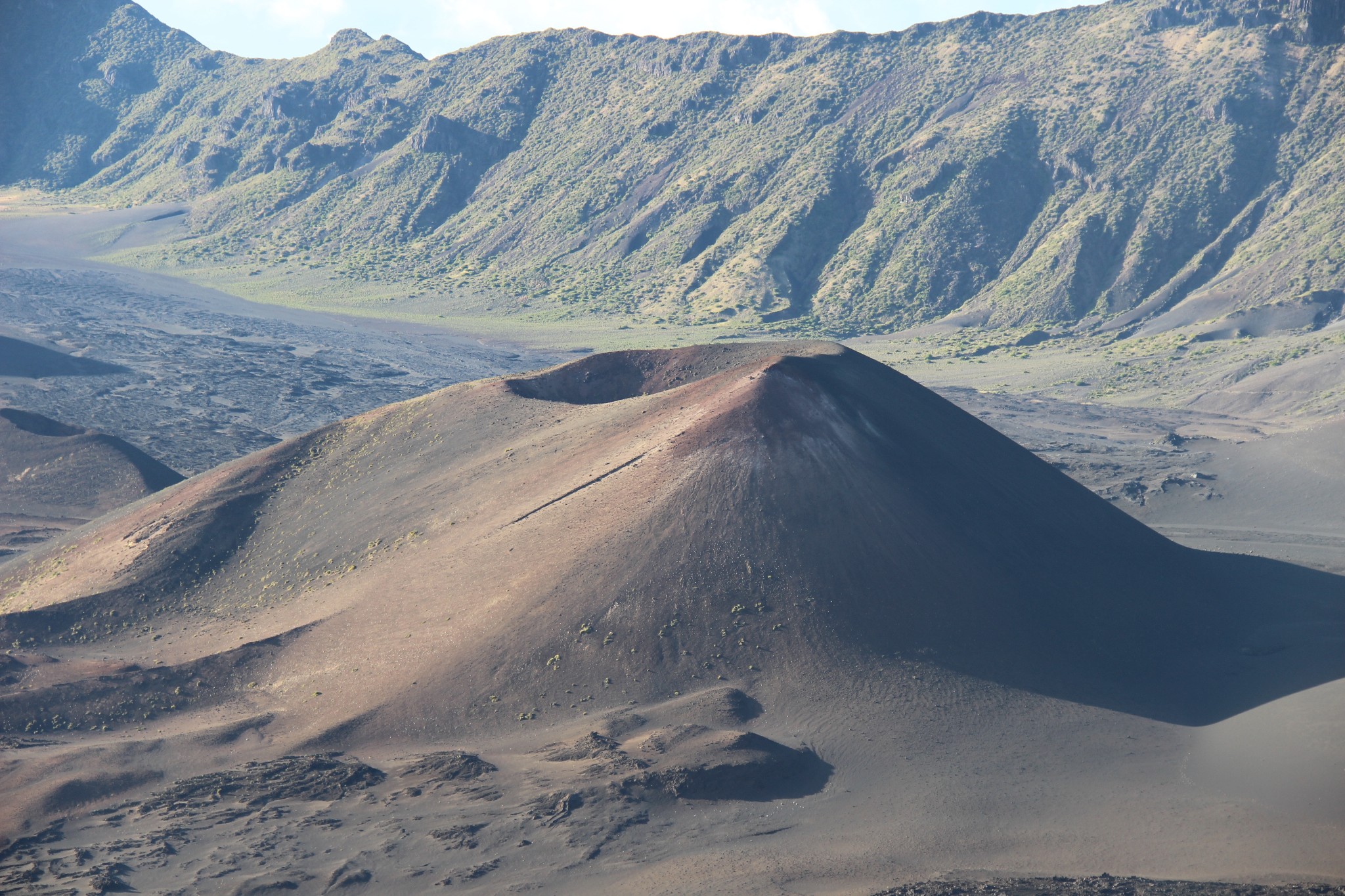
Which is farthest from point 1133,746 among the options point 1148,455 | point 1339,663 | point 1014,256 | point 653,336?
point 1014,256

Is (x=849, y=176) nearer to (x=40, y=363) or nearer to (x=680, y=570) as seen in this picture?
(x=40, y=363)

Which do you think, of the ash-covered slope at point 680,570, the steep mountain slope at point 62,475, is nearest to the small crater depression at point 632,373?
the ash-covered slope at point 680,570

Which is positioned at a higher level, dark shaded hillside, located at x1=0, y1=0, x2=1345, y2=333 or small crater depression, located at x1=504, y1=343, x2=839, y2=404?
dark shaded hillside, located at x1=0, y1=0, x2=1345, y2=333

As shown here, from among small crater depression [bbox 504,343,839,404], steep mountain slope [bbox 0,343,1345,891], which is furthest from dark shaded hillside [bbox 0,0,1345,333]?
steep mountain slope [bbox 0,343,1345,891]

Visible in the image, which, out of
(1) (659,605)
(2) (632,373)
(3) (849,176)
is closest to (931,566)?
(1) (659,605)

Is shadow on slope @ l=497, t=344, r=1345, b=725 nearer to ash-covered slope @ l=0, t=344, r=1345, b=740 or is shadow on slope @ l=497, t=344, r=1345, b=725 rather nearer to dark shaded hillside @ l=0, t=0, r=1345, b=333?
ash-covered slope @ l=0, t=344, r=1345, b=740
